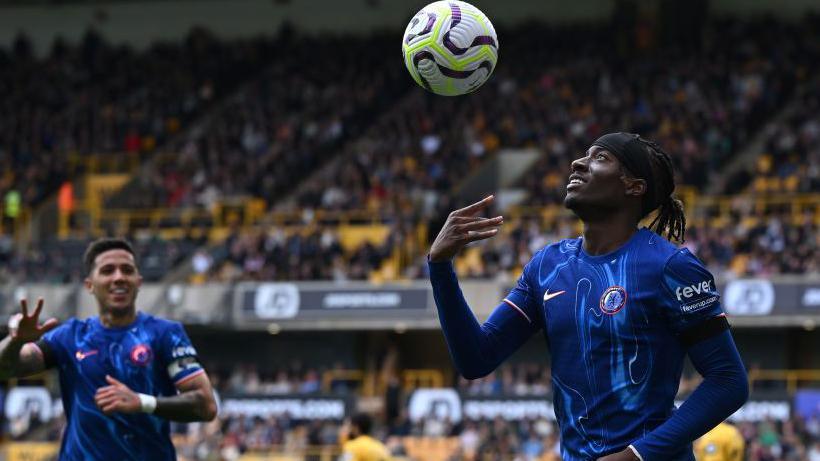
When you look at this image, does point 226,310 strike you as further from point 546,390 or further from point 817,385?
point 817,385

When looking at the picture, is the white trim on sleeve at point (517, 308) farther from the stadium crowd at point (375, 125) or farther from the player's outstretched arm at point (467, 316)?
the stadium crowd at point (375, 125)

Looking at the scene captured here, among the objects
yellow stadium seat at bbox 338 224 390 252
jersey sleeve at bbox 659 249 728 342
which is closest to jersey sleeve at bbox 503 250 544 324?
jersey sleeve at bbox 659 249 728 342

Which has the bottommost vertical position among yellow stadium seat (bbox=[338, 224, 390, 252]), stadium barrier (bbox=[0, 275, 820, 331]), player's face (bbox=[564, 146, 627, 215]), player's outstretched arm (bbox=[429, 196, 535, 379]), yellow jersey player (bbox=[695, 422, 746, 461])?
yellow jersey player (bbox=[695, 422, 746, 461])

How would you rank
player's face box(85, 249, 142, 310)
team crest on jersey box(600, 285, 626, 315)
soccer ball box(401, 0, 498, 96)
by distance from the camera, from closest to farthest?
team crest on jersey box(600, 285, 626, 315)
soccer ball box(401, 0, 498, 96)
player's face box(85, 249, 142, 310)

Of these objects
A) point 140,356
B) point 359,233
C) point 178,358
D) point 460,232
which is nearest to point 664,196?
point 460,232

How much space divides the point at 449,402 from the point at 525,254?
140 inches

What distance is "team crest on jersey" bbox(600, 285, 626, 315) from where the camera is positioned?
5.00 meters

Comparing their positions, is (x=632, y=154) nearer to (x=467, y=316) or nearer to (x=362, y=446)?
(x=467, y=316)

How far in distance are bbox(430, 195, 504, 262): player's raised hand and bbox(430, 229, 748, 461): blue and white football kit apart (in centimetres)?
9

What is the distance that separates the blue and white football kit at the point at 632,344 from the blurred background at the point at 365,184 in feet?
56.8

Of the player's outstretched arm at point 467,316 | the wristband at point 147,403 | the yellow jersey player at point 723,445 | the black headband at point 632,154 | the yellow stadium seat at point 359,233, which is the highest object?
the yellow stadium seat at point 359,233

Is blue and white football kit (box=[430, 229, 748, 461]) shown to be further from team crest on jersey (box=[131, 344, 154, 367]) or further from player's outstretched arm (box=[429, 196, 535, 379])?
team crest on jersey (box=[131, 344, 154, 367])

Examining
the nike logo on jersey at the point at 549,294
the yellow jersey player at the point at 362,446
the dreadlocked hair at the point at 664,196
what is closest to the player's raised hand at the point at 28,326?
the nike logo on jersey at the point at 549,294

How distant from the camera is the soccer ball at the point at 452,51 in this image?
22.1 ft
